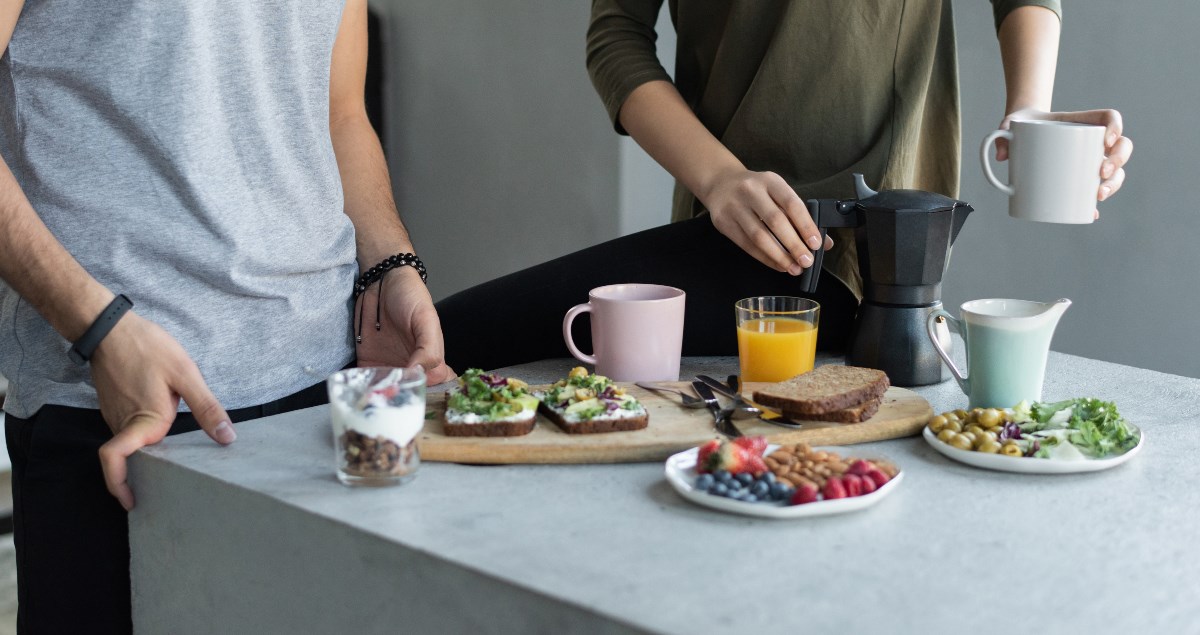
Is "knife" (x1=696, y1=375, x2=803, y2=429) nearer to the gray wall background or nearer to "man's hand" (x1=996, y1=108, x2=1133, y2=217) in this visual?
"man's hand" (x1=996, y1=108, x2=1133, y2=217)

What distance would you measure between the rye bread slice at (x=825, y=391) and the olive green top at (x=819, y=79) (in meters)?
0.29

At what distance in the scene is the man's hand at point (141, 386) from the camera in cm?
98

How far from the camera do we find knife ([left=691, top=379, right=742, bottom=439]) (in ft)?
3.37

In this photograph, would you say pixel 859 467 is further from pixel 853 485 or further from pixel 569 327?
pixel 569 327

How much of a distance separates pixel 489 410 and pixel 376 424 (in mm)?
153

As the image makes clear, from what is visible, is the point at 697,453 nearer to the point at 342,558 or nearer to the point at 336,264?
the point at 342,558

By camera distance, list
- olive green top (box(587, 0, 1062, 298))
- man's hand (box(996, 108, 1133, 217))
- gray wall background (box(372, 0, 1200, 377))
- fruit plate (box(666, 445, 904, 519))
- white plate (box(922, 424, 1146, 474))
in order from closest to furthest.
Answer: fruit plate (box(666, 445, 904, 519)) → white plate (box(922, 424, 1146, 474)) → man's hand (box(996, 108, 1133, 217)) → olive green top (box(587, 0, 1062, 298)) → gray wall background (box(372, 0, 1200, 377))

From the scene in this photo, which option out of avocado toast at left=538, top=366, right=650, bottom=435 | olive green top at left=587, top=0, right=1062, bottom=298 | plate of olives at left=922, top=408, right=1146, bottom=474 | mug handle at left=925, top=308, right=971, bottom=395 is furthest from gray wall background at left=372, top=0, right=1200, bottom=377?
avocado toast at left=538, top=366, right=650, bottom=435

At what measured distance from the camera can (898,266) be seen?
4.01 ft

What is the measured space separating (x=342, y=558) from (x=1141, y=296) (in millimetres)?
2110

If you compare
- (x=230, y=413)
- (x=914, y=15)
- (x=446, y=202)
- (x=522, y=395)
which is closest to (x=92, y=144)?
(x=230, y=413)

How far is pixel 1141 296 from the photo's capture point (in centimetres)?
242

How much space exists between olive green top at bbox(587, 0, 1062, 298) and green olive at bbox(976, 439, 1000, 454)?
17.7 inches

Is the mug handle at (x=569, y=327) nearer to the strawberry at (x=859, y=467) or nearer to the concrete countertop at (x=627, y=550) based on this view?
the concrete countertop at (x=627, y=550)
